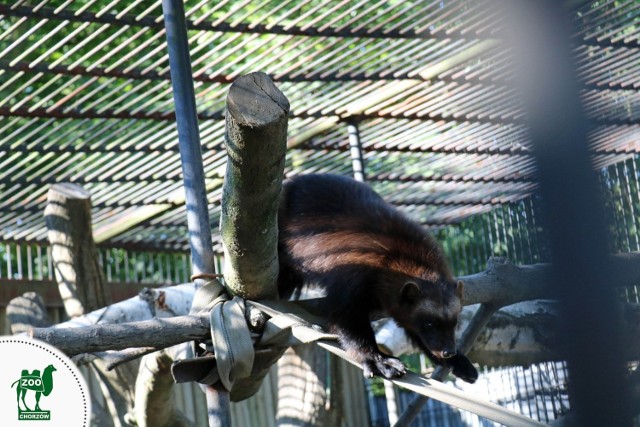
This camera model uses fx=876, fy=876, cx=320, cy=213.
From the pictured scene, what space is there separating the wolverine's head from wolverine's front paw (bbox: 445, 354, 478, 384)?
0.40 feet

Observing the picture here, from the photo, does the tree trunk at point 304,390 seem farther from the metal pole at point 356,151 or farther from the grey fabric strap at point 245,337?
the grey fabric strap at point 245,337

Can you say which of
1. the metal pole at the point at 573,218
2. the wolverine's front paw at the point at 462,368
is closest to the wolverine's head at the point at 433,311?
the wolverine's front paw at the point at 462,368

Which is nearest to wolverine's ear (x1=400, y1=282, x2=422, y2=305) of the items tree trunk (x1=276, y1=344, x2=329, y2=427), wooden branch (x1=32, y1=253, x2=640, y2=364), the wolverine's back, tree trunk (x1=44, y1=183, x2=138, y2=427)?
the wolverine's back

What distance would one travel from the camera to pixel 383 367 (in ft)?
11.2

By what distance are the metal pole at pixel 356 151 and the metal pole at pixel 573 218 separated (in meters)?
6.10

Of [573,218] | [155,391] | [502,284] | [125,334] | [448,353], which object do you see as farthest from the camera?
[155,391]

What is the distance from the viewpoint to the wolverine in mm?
3742

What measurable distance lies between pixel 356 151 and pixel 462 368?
11.2 ft

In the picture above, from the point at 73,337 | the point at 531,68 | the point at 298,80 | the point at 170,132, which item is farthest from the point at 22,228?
the point at 531,68

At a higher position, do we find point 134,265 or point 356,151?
point 356,151

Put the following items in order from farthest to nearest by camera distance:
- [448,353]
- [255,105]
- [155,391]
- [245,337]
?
1. [155,391]
2. [448,353]
3. [245,337]
4. [255,105]

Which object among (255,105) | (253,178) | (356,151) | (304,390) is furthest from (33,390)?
(356,151)

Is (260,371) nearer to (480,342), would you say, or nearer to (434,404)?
(480,342)

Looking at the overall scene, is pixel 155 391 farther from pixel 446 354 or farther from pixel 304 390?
pixel 446 354
